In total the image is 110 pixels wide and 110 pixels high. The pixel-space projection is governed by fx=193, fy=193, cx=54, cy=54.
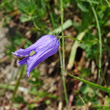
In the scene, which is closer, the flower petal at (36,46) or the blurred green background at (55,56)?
the flower petal at (36,46)

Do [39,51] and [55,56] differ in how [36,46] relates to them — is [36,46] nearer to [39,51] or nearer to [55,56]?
[39,51]

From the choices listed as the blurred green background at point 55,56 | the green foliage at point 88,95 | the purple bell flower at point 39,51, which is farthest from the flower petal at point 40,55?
the green foliage at point 88,95

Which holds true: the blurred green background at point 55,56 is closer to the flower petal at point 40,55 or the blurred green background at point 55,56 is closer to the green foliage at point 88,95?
the green foliage at point 88,95

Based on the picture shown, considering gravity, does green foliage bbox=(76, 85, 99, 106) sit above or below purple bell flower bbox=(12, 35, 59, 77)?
below

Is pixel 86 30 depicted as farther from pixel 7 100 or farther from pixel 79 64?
pixel 7 100

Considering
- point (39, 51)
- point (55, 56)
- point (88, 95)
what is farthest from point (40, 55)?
point (55, 56)

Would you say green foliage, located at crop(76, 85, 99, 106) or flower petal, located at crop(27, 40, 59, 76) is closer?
flower petal, located at crop(27, 40, 59, 76)

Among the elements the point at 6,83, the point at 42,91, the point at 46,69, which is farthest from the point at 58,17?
the point at 6,83

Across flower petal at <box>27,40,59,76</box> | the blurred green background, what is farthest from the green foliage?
flower petal at <box>27,40,59,76</box>

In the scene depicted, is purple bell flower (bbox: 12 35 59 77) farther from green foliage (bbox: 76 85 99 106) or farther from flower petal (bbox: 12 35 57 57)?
green foliage (bbox: 76 85 99 106)
